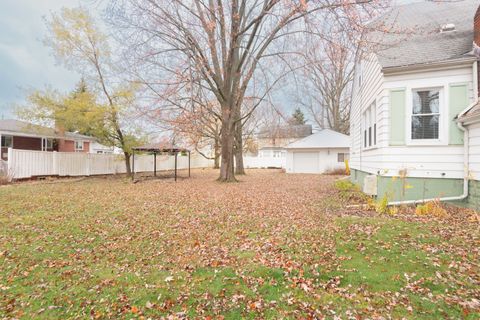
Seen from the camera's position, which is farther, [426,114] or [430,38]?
[430,38]

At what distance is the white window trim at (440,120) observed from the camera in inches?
294

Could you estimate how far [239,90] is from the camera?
15.0 m

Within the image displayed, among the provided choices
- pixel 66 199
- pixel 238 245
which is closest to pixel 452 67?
pixel 238 245

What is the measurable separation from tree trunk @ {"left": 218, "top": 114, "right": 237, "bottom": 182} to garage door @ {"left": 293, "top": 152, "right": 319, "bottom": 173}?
44.2 feet

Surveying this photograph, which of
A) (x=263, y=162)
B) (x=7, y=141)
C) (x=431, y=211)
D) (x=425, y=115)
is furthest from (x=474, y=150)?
(x=263, y=162)

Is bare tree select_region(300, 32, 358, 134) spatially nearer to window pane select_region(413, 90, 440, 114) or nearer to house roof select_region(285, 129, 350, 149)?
house roof select_region(285, 129, 350, 149)

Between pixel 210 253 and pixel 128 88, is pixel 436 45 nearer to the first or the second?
pixel 210 253

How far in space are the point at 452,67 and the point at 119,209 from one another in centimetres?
1010

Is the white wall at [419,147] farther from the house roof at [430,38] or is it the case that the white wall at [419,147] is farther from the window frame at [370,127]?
the window frame at [370,127]

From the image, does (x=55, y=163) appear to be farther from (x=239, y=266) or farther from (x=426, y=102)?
(x=426, y=102)

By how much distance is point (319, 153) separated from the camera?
88.9 ft

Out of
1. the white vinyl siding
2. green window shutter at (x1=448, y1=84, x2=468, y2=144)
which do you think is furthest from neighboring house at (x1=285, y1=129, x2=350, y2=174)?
the white vinyl siding

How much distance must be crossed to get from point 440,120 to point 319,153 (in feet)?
64.8

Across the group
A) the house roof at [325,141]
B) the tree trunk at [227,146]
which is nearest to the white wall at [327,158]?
the house roof at [325,141]
